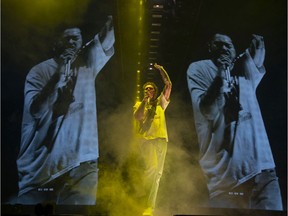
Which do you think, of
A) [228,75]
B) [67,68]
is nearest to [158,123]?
[228,75]

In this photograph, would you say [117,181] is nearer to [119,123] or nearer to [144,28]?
[119,123]

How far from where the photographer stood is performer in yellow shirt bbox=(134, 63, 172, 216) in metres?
5.21

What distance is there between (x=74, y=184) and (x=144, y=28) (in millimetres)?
2235

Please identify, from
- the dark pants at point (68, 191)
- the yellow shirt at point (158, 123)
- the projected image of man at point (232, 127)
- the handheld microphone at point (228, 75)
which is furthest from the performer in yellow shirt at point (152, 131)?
the handheld microphone at point (228, 75)

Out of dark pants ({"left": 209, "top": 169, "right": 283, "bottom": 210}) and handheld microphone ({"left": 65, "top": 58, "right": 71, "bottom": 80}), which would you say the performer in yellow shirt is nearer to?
dark pants ({"left": 209, "top": 169, "right": 283, "bottom": 210})

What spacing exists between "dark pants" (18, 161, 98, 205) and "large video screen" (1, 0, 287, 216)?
0.5 inches

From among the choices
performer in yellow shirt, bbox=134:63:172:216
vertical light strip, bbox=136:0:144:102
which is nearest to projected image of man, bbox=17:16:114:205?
vertical light strip, bbox=136:0:144:102

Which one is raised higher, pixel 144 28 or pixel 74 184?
pixel 144 28

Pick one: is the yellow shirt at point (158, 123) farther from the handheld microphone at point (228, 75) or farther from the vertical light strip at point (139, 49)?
the handheld microphone at point (228, 75)

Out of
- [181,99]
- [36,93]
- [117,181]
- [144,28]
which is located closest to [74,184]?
[117,181]

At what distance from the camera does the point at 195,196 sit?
523 centimetres

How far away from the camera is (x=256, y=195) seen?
528cm

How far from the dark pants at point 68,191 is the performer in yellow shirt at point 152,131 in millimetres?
758

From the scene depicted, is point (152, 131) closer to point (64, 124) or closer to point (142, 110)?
point (142, 110)
